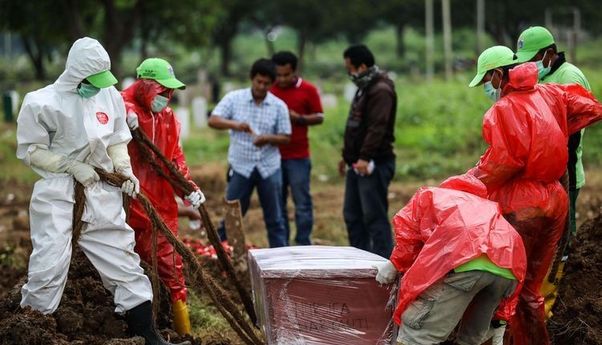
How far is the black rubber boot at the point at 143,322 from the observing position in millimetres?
6406

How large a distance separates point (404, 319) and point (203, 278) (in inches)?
66.0

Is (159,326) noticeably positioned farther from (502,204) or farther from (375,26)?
(375,26)

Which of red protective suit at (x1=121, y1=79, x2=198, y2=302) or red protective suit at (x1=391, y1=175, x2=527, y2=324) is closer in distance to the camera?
red protective suit at (x1=391, y1=175, x2=527, y2=324)

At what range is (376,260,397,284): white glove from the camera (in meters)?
5.78

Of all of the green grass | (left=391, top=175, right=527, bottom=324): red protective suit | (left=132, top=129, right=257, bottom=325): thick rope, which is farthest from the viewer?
the green grass

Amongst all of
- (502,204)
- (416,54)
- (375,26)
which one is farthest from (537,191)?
(416,54)

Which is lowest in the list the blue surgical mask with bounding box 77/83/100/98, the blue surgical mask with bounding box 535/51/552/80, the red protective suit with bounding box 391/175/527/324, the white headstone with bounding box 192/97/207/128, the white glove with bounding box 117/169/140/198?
the white headstone with bounding box 192/97/207/128

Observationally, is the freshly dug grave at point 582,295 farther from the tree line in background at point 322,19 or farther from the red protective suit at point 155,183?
the tree line in background at point 322,19

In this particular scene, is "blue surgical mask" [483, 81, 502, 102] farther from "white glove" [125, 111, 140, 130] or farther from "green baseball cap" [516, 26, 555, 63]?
"white glove" [125, 111, 140, 130]

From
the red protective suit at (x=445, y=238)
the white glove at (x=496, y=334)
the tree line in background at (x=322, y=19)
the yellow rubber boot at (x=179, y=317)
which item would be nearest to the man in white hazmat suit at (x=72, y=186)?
the yellow rubber boot at (x=179, y=317)

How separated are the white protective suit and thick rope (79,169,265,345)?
8 cm

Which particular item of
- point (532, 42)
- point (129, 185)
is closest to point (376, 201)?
point (532, 42)

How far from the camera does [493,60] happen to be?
634 cm

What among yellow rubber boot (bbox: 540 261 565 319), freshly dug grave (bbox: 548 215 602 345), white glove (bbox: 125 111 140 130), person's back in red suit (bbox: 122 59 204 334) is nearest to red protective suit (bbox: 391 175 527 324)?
freshly dug grave (bbox: 548 215 602 345)
